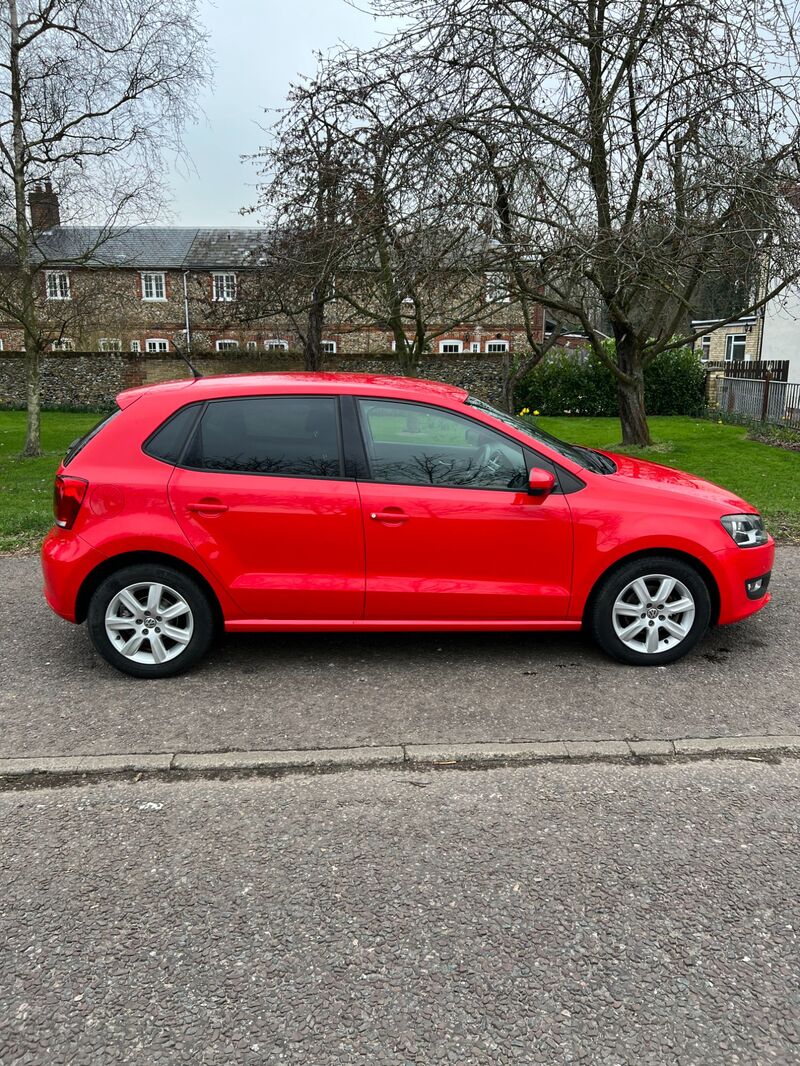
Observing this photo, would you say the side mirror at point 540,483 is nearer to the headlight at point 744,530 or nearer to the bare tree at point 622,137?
the headlight at point 744,530

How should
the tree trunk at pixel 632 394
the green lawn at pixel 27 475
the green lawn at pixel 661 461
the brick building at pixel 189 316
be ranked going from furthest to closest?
the brick building at pixel 189 316, the tree trunk at pixel 632 394, the green lawn at pixel 661 461, the green lawn at pixel 27 475

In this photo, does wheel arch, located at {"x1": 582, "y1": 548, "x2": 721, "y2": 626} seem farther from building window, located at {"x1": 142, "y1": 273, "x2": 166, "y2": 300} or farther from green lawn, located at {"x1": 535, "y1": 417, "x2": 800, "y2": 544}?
building window, located at {"x1": 142, "y1": 273, "x2": 166, "y2": 300}

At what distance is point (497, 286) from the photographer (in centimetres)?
1098

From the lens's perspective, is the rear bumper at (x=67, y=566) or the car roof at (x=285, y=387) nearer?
the rear bumper at (x=67, y=566)

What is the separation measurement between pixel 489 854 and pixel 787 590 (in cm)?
440

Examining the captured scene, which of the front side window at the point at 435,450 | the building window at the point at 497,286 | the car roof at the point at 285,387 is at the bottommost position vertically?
the front side window at the point at 435,450

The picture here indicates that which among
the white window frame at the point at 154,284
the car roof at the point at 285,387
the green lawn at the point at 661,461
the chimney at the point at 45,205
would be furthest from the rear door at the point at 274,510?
the white window frame at the point at 154,284

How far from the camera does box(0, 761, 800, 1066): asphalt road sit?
6.84ft

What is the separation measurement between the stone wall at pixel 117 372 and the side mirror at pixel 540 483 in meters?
21.3

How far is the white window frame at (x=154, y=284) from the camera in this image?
39281 mm

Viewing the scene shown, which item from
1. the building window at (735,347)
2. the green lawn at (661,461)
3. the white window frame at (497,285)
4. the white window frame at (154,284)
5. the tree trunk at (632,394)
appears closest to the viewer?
the green lawn at (661,461)

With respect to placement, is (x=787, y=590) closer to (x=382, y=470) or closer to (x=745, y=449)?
(x=382, y=470)

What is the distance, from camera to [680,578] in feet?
14.6

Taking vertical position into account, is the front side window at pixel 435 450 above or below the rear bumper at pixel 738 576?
above
